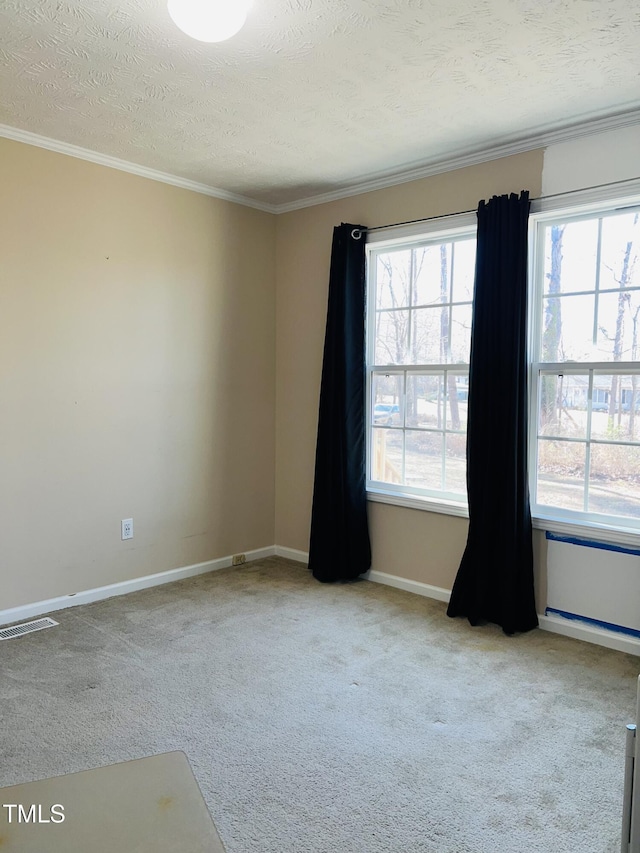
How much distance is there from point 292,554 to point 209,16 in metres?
3.43

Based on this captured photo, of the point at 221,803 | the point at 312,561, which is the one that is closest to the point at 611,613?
the point at 312,561

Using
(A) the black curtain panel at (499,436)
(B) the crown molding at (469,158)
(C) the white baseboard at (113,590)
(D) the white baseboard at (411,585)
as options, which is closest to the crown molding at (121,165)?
(B) the crown molding at (469,158)

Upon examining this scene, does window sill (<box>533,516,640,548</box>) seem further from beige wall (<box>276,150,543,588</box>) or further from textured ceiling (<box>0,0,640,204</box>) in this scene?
textured ceiling (<box>0,0,640,204</box>)

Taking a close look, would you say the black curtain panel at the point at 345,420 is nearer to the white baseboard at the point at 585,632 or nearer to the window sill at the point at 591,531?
the white baseboard at the point at 585,632

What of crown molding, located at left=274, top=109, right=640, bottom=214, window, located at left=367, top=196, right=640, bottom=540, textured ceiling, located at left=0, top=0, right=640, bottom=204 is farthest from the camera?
window, located at left=367, top=196, right=640, bottom=540

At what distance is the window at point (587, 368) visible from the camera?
→ 3.04 metres

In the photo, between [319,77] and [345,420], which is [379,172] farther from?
[345,420]

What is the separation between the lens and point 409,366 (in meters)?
3.88

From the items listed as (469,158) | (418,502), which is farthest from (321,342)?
(469,158)

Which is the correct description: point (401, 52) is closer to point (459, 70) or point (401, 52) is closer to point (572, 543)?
point (459, 70)

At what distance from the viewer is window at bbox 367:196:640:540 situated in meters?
3.06

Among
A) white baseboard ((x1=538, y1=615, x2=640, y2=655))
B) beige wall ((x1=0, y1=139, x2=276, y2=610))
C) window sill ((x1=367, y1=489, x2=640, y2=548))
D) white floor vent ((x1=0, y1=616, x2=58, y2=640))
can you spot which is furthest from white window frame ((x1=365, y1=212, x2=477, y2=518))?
white floor vent ((x1=0, y1=616, x2=58, y2=640))

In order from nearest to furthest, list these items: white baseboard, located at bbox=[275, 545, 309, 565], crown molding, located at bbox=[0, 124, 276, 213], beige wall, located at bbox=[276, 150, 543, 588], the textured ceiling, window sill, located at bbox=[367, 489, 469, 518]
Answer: the textured ceiling, crown molding, located at bbox=[0, 124, 276, 213], beige wall, located at bbox=[276, 150, 543, 588], window sill, located at bbox=[367, 489, 469, 518], white baseboard, located at bbox=[275, 545, 309, 565]

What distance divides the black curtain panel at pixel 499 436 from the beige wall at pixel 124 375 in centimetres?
170
